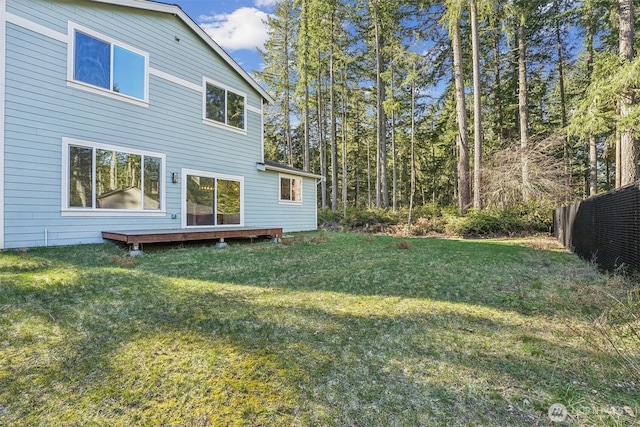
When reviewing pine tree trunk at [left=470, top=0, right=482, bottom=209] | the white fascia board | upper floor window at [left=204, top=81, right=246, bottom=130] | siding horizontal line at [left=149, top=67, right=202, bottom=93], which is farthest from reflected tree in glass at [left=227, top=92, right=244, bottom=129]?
pine tree trunk at [left=470, top=0, right=482, bottom=209]

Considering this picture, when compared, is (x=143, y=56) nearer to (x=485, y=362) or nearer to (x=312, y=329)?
(x=312, y=329)

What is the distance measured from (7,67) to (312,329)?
23.6ft

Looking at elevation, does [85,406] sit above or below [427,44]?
below

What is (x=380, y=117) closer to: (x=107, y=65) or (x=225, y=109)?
(x=225, y=109)

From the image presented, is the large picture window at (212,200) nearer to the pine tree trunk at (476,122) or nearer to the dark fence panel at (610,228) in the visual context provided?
the dark fence panel at (610,228)

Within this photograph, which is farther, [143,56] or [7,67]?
[143,56]

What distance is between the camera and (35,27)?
19.8 ft

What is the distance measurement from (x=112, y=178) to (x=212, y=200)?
8.89 ft

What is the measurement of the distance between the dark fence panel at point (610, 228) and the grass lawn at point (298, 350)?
50cm

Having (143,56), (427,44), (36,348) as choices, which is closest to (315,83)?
(427,44)

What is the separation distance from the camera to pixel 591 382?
199cm

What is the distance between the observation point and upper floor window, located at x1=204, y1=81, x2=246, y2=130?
943 cm

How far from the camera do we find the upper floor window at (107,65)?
6645 millimetres

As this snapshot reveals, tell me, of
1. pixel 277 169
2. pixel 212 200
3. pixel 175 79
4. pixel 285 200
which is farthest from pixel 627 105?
pixel 175 79
